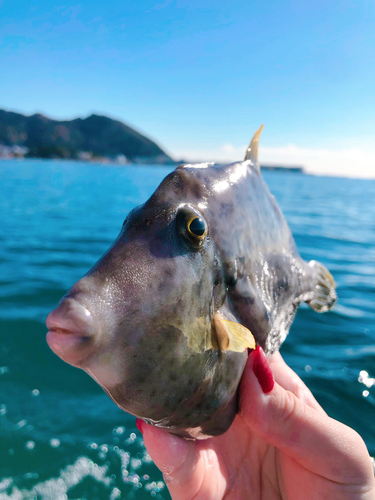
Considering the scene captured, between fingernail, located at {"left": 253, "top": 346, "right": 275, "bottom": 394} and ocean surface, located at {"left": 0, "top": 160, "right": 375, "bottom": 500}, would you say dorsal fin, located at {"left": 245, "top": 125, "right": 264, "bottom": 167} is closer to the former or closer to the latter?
fingernail, located at {"left": 253, "top": 346, "right": 275, "bottom": 394}

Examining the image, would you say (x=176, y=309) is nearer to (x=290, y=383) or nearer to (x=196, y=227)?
(x=196, y=227)

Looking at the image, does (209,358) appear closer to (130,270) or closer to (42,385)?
(130,270)

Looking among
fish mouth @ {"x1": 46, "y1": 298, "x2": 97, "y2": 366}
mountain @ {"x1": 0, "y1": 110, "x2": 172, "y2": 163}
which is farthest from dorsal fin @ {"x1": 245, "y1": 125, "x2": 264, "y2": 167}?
mountain @ {"x1": 0, "y1": 110, "x2": 172, "y2": 163}

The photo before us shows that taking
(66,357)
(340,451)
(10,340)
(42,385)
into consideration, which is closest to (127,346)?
(66,357)

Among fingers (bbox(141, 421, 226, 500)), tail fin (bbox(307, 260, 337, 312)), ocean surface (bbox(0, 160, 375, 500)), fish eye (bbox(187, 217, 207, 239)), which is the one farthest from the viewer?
ocean surface (bbox(0, 160, 375, 500))

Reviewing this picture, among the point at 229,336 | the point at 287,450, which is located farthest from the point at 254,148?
the point at 287,450

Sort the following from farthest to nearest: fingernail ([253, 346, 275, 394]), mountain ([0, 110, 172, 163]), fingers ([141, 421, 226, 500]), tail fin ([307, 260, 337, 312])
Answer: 1. mountain ([0, 110, 172, 163])
2. tail fin ([307, 260, 337, 312])
3. fingers ([141, 421, 226, 500])
4. fingernail ([253, 346, 275, 394])

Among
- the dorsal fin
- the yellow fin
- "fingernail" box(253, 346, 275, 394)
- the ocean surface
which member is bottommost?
the ocean surface
